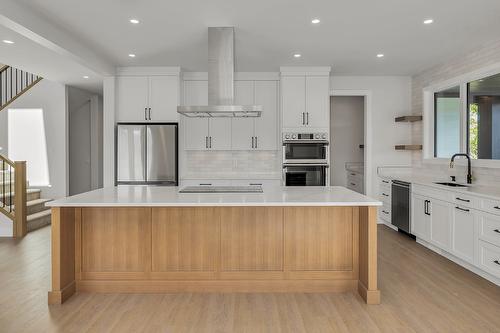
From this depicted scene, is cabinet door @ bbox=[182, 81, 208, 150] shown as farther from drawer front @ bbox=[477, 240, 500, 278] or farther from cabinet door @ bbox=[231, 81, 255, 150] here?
drawer front @ bbox=[477, 240, 500, 278]

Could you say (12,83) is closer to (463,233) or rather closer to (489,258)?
(463,233)

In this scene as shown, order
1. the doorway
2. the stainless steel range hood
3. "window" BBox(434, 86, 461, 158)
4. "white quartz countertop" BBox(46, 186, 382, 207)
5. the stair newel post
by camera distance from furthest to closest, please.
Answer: the doorway < the stair newel post < "window" BBox(434, 86, 461, 158) < the stainless steel range hood < "white quartz countertop" BBox(46, 186, 382, 207)

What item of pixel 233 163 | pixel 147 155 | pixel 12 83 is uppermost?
pixel 12 83

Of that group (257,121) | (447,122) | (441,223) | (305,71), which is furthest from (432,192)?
(257,121)

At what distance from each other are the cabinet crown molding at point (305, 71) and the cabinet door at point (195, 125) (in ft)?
4.54

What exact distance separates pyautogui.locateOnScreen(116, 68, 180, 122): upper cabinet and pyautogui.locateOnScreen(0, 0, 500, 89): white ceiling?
0.29m

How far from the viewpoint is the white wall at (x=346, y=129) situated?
7.56 metres

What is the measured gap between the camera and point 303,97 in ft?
18.2

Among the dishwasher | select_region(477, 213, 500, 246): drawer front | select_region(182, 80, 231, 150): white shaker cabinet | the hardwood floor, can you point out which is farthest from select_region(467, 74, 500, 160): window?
select_region(182, 80, 231, 150): white shaker cabinet

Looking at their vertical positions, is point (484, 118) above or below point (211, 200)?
above

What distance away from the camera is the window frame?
425cm

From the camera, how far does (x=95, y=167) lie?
782 centimetres

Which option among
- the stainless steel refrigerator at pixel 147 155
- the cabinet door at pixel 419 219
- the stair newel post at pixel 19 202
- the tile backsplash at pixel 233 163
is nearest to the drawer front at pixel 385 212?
the cabinet door at pixel 419 219

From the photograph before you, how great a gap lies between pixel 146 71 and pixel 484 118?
16.1 ft
